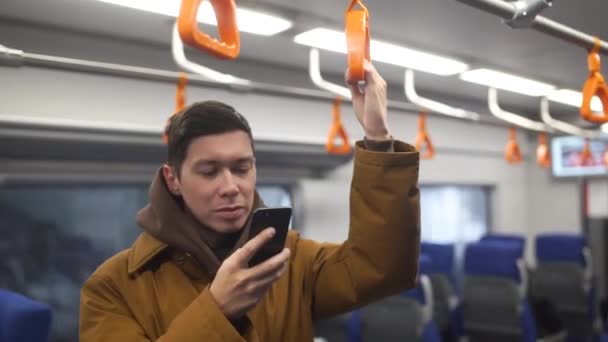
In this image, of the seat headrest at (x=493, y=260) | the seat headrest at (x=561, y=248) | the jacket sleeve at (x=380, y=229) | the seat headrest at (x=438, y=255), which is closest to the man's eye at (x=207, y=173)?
the jacket sleeve at (x=380, y=229)

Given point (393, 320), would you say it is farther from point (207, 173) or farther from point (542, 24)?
point (207, 173)

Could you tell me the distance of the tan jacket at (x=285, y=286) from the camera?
39.0 inches

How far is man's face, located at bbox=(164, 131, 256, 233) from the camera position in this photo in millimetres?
1031

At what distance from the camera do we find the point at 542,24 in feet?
4.30

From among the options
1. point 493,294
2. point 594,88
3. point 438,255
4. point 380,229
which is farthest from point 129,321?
point 438,255

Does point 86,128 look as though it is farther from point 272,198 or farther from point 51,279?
point 272,198

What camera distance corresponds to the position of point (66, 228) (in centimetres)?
311

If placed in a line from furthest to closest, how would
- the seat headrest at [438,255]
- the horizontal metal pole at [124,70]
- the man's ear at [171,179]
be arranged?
the seat headrest at [438,255] → the horizontal metal pole at [124,70] → the man's ear at [171,179]

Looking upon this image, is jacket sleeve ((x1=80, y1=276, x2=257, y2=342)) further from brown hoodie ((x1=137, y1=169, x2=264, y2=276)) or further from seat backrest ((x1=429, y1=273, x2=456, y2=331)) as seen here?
seat backrest ((x1=429, y1=273, x2=456, y2=331))

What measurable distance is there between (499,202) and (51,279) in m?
5.17

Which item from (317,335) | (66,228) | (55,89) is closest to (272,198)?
(317,335)

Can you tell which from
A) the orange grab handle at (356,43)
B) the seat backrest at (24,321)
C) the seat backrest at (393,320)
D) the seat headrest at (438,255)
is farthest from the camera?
the seat headrest at (438,255)

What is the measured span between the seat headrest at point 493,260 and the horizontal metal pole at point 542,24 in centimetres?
251

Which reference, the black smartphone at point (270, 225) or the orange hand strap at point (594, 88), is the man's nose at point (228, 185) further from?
the orange hand strap at point (594, 88)
